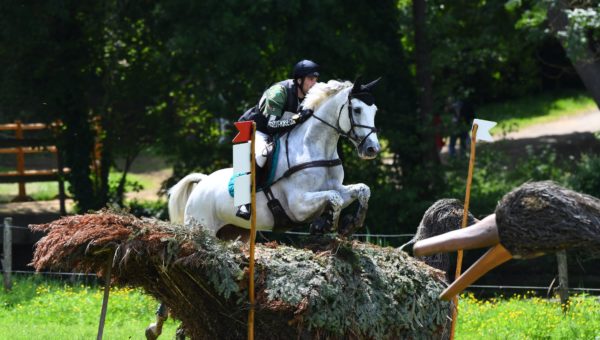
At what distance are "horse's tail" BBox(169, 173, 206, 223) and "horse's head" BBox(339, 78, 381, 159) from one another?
2.27 m

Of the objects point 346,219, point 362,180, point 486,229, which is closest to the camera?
point 486,229

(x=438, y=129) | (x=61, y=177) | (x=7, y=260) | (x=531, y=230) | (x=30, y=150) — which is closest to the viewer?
(x=531, y=230)

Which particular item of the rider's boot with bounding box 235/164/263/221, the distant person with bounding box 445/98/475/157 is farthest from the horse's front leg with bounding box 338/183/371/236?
the distant person with bounding box 445/98/475/157

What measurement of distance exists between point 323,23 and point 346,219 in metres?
8.57

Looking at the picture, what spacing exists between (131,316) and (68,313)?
0.74 metres

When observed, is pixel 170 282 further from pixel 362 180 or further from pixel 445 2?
pixel 445 2

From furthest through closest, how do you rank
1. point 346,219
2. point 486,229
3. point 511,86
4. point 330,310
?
1. point 511,86
2. point 346,219
3. point 330,310
4. point 486,229

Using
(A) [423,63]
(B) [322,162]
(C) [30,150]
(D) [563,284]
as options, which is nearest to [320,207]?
(B) [322,162]

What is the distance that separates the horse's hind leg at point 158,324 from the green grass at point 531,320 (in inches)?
120

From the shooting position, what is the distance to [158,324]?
9375 mm

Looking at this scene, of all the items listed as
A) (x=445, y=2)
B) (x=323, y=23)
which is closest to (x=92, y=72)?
(x=323, y=23)

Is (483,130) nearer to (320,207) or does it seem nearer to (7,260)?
(320,207)

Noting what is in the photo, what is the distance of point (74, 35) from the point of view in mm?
18625

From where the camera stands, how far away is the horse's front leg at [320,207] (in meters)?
9.07
